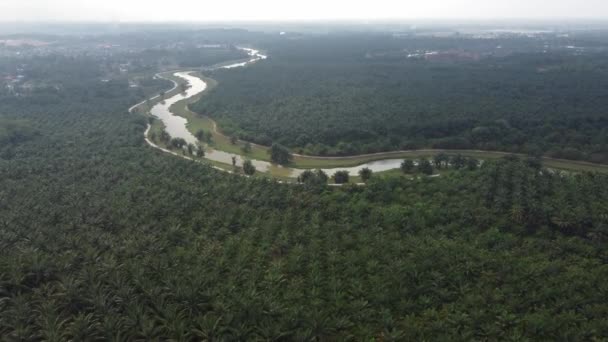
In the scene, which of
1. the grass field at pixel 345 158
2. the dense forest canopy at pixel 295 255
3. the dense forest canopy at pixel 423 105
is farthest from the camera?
the dense forest canopy at pixel 423 105

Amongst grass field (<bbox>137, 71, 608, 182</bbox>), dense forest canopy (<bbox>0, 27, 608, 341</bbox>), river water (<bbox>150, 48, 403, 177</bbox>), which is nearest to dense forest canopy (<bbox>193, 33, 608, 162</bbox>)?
grass field (<bbox>137, 71, 608, 182</bbox>)

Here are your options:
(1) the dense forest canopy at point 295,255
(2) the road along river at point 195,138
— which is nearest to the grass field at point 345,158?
(2) the road along river at point 195,138

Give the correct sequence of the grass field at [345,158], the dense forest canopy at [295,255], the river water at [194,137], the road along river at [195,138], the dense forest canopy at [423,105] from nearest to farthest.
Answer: the dense forest canopy at [295,255] < the grass field at [345,158] < the road along river at [195,138] < the river water at [194,137] < the dense forest canopy at [423,105]

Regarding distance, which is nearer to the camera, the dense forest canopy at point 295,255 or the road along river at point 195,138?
the dense forest canopy at point 295,255

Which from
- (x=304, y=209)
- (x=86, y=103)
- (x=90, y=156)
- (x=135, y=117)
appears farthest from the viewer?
(x=86, y=103)

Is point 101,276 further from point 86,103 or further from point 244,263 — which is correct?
point 86,103

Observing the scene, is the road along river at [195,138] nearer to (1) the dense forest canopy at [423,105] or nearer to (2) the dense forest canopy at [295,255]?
(1) the dense forest canopy at [423,105]

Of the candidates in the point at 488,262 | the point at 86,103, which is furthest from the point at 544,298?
the point at 86,103

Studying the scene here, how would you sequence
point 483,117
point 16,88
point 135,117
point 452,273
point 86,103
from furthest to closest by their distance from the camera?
point 16,88, point 86,103, point 135,117, point 483,117, point 452,273
